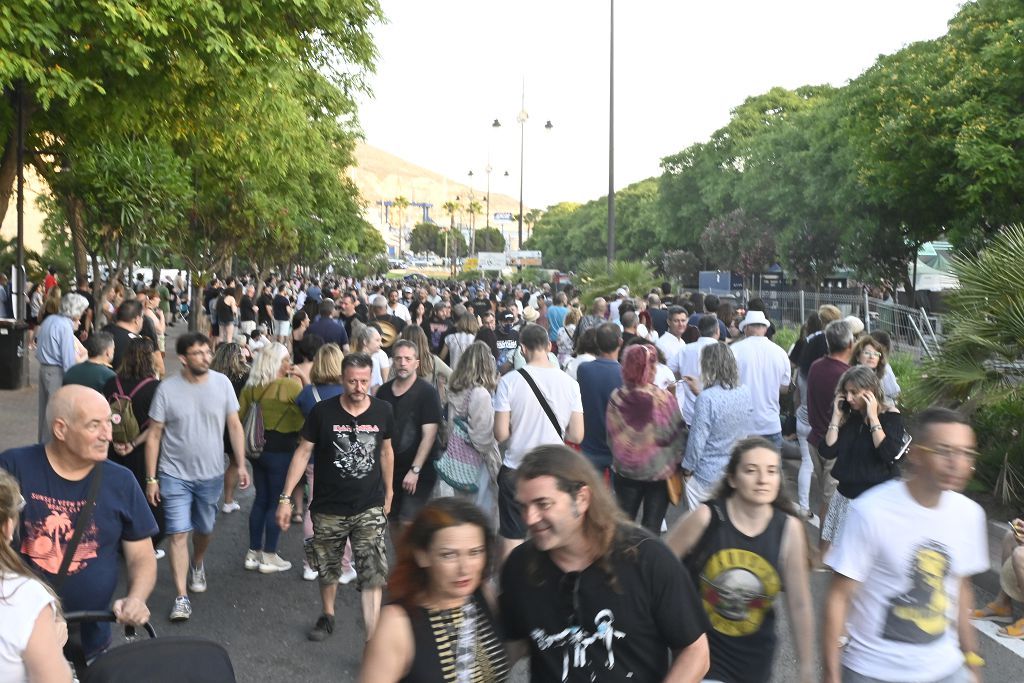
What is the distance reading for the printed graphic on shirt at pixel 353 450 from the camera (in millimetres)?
6328

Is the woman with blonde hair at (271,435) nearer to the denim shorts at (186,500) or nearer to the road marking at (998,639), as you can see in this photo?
the denim shorts at (186,500)

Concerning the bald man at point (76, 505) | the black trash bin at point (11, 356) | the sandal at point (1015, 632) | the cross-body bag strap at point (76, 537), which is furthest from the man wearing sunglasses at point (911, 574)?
the black trash bin at point (11, 356)

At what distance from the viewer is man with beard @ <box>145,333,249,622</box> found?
22.5 ft

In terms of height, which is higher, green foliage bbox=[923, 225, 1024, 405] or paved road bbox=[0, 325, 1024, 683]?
green foliage bbox=[923, 225, 1024, 405]

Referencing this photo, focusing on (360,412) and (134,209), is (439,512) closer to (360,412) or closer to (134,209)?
(360,412)

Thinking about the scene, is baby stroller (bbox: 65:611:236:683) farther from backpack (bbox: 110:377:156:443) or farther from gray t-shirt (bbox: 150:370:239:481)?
backpack (bbox: 110:377:156:443)

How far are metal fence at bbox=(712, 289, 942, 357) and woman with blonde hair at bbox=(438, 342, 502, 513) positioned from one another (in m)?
5.06

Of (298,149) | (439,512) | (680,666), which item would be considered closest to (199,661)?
(439,512)

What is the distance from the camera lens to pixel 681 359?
9.97m

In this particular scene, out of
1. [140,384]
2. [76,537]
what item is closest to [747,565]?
[76,537]

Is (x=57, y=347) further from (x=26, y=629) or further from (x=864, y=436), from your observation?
(x=26, y=629)

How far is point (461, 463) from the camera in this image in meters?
7.04

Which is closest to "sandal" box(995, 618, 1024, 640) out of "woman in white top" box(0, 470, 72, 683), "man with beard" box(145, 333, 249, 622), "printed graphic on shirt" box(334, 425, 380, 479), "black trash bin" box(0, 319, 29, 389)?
"printed graphic on shirt" box(334, 425, 380, 479)

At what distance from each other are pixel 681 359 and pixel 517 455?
3.57 meters
